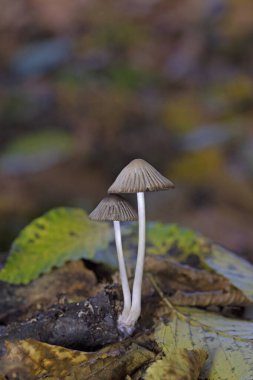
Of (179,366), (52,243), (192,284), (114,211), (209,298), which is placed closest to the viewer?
(179,366)

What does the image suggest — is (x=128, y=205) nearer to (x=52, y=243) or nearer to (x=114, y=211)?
(x=114, y=211)

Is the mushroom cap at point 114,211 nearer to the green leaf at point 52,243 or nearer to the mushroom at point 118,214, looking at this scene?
the mushroom at point 118,214

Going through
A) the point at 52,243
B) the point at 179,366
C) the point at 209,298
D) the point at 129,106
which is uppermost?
the point at 129,106

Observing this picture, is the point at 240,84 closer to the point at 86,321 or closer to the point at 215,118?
the point at 215,118

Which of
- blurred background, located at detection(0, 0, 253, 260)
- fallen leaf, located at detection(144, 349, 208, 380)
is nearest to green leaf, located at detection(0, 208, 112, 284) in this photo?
fallen leaf, located at detection(144, 349, 208, 380)

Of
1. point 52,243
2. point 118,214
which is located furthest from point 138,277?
point 52,243

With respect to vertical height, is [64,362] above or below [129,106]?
below

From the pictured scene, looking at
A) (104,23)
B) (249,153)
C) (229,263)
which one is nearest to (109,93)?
(249,153)
